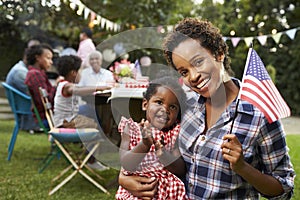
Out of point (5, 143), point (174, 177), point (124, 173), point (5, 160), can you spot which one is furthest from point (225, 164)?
point (5, 143)

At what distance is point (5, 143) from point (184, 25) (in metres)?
5.11

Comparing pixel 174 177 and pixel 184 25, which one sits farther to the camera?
pixel 174 177

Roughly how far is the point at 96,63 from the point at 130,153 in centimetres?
325

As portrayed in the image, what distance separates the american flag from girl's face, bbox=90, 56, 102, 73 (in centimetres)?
330

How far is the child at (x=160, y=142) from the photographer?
1571mm

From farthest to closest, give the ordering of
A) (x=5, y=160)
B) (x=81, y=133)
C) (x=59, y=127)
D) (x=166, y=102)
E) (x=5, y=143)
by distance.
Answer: (x=5, y=143)
(x=5, y=160)
(x=59, y=127)
(x=81, y=133)
(x=166, y=102)

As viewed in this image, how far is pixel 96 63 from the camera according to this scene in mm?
4727

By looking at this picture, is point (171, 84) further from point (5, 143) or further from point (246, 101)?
point (5, 143)

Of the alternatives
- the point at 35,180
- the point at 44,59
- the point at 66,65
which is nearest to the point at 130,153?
the point at 35,180

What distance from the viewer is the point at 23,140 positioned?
21.1ft

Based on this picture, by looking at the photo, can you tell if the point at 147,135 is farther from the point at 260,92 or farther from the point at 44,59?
the point at 44,59

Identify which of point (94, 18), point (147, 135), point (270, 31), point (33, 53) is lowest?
point (147, 135)

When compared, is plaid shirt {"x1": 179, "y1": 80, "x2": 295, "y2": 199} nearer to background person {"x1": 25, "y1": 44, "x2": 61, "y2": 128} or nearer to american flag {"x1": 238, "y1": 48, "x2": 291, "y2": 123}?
american flag {"x1": 238, "y1": 48, "x2": 291, "y2": 123}

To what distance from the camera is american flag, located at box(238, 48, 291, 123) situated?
1.36m
